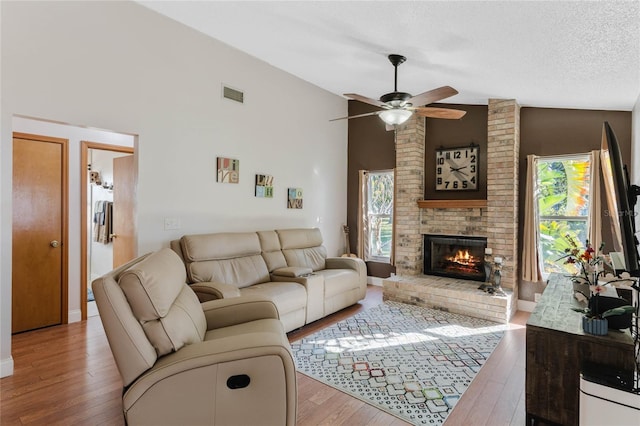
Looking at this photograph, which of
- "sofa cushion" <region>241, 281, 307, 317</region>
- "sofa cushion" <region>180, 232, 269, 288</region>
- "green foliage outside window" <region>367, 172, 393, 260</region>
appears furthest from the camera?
"green foliage outside window" <region>367, 172, 393, 260</region>

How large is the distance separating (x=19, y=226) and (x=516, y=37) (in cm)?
502

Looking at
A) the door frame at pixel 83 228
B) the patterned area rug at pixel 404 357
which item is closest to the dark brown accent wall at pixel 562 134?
the patterned area rug at pixel 404 357

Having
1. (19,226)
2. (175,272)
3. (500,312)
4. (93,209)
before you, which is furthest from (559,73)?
(93,209)

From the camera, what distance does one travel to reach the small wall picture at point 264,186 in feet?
15.1

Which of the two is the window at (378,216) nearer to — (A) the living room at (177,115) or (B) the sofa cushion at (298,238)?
(A) the living room at (177,115)

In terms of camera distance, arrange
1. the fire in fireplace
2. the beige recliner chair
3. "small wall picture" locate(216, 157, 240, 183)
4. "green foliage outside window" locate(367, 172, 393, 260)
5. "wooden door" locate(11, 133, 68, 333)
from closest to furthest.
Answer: the beige recliner chair, "wooden door" locate(11, 133, 68, 333), "small wall picture" locate(216, 157, 240, 183), the fire in fireplace, "green foliage outside window" locate(367, 172, 393, 260)

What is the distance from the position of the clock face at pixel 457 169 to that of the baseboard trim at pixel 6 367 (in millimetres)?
5206

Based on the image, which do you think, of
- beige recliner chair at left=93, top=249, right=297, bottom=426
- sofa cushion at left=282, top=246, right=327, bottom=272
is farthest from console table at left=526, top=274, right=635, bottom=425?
sofa cushion at left=282, top=246, right=327, bottom=272

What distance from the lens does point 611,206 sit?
3650mm

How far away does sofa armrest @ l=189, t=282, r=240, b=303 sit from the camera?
2.94m

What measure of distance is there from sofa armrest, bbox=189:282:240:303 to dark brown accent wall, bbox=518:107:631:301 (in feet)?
12.5

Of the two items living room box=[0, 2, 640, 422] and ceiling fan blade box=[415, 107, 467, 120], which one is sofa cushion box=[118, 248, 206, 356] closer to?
living room box=[0, 2, 640, 422]

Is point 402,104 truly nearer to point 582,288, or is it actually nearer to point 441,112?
point 441,112

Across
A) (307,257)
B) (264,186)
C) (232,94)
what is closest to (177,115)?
(232,94)
